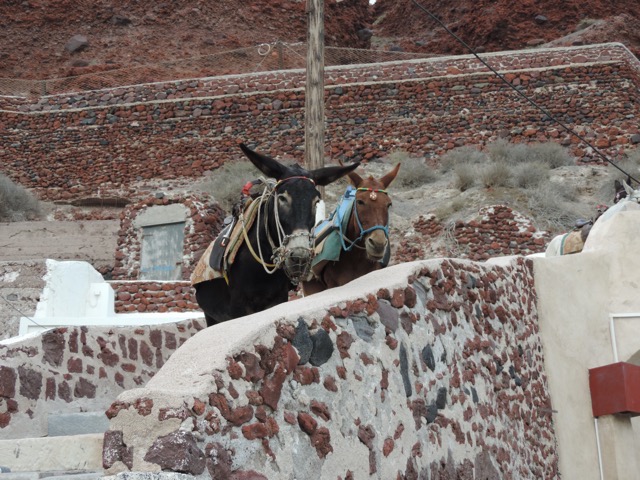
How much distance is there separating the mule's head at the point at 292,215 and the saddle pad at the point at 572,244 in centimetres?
523

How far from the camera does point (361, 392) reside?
6.43 m

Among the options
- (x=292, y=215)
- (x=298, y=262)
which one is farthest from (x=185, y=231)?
(x=298, y=262)

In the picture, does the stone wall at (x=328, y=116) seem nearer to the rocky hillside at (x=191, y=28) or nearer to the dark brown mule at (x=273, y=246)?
the rocky hillside at (x=191, y=28)

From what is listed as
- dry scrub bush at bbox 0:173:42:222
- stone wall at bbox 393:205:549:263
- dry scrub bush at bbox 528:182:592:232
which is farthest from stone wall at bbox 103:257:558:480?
dry scrub bush at bbox 0:173:42:222

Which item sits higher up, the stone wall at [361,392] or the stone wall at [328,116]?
the stone wall at [328,116]

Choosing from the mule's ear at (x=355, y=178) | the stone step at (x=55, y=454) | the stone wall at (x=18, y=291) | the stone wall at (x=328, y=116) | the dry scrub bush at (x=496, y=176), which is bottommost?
the stone step at (x=55, y=454)

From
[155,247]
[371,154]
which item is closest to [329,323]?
[155,247]

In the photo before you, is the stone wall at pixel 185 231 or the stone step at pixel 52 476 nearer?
the stone step at pixel 52 476

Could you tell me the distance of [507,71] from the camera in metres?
32.1

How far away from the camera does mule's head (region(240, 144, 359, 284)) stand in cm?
848

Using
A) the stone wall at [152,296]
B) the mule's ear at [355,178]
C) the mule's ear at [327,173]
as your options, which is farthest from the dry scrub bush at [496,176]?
the mule's ear at [327,173]

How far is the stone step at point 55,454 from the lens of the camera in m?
5.61

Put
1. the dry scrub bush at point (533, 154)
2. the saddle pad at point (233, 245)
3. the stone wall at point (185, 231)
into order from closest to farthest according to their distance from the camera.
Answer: the saddle pad at point (233, 245) < the stone wall at point (185, 231) < the dry scrub bush at point (533, 154)

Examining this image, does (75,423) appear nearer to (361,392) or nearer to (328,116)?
(361,392)
